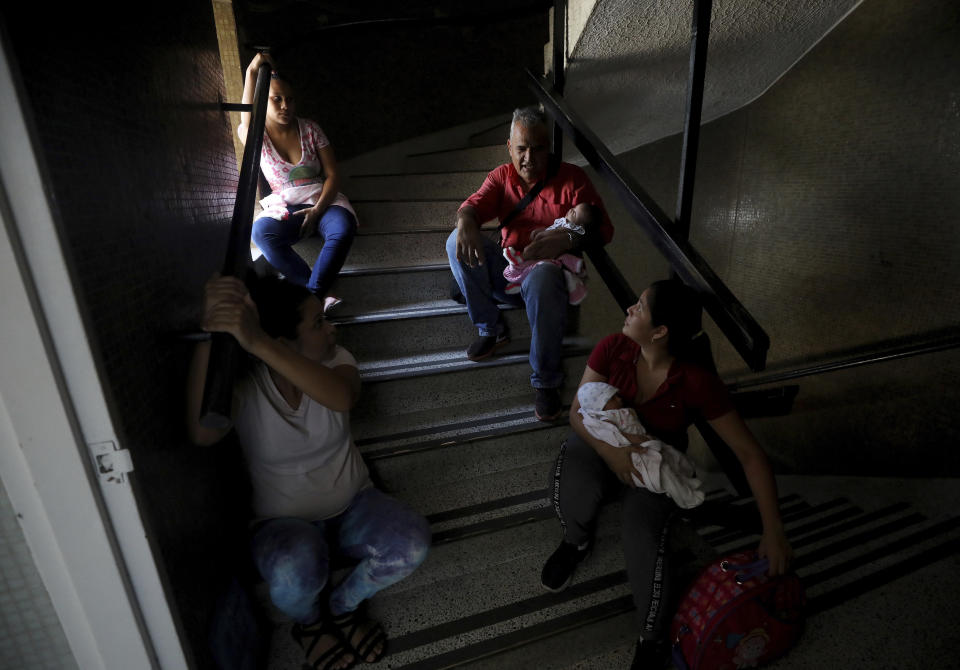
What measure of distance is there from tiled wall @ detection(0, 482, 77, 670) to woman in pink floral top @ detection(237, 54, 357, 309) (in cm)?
Result: 121

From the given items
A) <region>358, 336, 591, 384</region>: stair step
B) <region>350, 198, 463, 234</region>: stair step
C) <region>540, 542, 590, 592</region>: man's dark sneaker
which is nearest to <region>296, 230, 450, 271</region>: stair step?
<region>350, 198, 463, 234</region>: stair step

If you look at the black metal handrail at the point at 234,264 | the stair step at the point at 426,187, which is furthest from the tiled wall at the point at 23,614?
the stair step at the point at 426,187

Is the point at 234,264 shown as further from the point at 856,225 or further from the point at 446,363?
the point at 856,225

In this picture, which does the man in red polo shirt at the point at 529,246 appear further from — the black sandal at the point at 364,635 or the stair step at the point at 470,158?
the stair step at the point at 470,158

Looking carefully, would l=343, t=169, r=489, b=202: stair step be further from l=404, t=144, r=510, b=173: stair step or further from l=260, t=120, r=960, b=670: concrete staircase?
l=260, t=120, r=960, b=670: concrete staircase

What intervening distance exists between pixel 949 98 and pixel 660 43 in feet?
3.47

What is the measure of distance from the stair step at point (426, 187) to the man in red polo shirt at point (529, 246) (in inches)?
34.9

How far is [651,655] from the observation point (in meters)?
1.10

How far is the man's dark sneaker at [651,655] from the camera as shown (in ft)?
3.58

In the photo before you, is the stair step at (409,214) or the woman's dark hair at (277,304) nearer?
the woman's dark hair at (277,304)

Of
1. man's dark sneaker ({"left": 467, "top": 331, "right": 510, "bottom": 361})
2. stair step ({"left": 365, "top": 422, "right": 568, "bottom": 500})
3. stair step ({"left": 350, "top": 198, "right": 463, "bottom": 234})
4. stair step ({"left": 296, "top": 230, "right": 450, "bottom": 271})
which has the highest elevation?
stair step ({"left": 350, "top": 198, "right": 463, "bottom": 234})

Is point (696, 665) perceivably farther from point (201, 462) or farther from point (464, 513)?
point (201, 462)

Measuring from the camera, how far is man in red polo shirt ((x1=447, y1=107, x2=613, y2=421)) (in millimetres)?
1628

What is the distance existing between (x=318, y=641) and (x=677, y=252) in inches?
53.4
